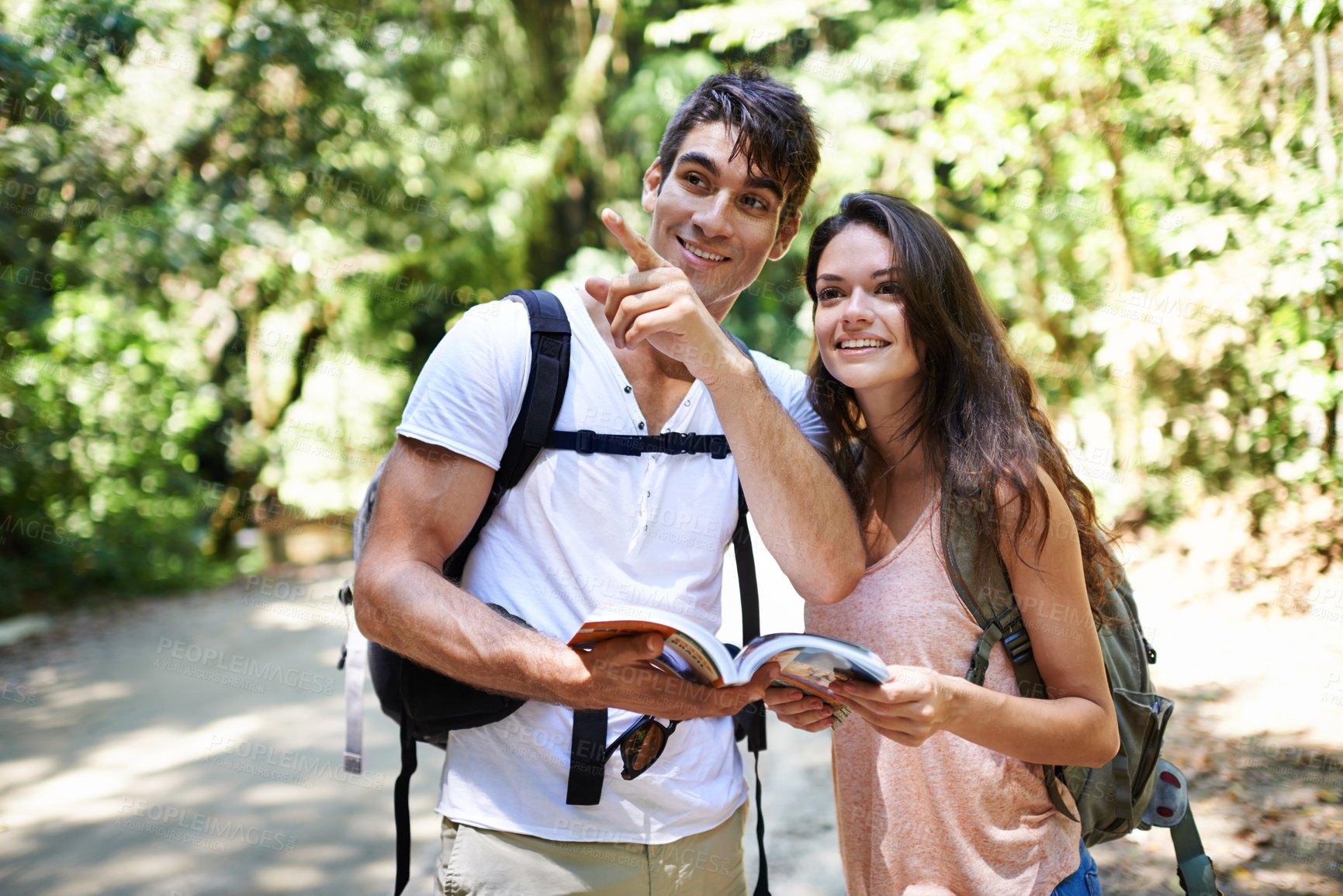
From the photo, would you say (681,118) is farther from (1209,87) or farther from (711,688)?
(1209,87)

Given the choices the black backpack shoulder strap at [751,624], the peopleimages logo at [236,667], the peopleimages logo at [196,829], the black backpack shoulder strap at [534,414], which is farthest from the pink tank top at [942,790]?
the peopleimages logo at [236,667]

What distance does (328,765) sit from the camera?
4.68 m

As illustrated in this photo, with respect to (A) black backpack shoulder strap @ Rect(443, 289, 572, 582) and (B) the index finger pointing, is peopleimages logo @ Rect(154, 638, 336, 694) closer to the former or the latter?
(A) black backpack shoulder strap @ Rect(443, 289, 572, 582)

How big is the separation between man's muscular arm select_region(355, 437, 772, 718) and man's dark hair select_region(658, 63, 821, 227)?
822 mm

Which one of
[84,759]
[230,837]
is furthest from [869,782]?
[84,759]

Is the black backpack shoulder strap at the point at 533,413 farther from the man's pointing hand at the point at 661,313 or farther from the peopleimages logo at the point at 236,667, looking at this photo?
the peopleimages logo at the point at 236,667

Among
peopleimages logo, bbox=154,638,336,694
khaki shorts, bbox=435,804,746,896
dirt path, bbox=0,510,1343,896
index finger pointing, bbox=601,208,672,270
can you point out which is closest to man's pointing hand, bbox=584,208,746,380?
index finger pointing, bbox=601,208,672,270

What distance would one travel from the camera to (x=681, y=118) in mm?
1913

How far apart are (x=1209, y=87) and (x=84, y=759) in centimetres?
776

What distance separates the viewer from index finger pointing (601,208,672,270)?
142 cm

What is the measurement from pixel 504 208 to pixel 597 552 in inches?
375

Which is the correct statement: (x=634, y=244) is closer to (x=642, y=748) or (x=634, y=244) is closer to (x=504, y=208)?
(x=642, y=748)

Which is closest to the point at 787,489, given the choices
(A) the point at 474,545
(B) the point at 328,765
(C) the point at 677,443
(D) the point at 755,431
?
(D) the point at 755,431

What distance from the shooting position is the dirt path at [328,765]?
353 centimetres
